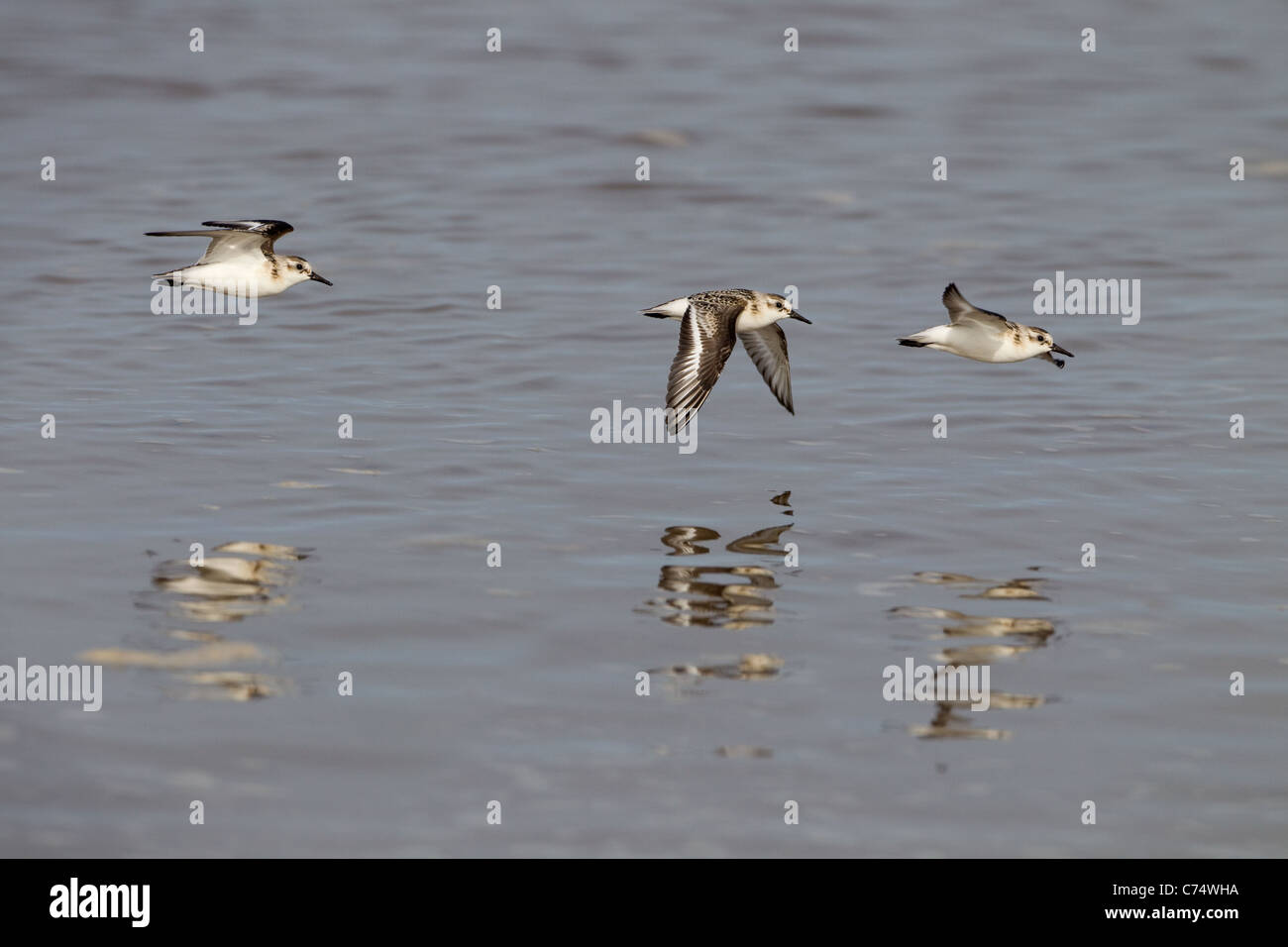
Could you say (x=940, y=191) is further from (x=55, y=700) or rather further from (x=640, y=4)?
(x=55, y=700)

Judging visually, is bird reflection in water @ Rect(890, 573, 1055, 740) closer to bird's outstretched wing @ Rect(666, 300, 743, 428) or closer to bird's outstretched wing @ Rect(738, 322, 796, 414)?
bird's outstretched wing @ Rect(666, 300, 743, 428)

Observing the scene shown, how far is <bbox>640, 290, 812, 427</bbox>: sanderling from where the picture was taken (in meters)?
12.6

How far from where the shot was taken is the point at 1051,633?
10344 mm

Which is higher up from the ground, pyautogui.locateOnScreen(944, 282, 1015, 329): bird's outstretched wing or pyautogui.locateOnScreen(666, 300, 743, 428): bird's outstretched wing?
pyautogui.locateOnScreen(944, 282, 1015, 329): bird's outstretched wing

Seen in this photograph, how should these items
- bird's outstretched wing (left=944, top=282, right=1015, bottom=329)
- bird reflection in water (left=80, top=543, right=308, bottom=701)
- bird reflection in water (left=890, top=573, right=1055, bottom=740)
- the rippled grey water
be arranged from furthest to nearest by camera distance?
bird's outstretched wing (left=944, top=282, right=1015, bottom=329), bird reflection in water (left=80, top=543, right=308, bottom=701), bird reflection in water (left=890, top=573, right=1055, bottom=740), the rippled grey water

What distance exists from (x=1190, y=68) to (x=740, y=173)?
11560 millimetres

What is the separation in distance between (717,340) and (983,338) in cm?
215

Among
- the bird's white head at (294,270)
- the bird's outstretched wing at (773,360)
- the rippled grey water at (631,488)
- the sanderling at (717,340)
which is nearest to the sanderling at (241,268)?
the bird's white head at (294,270)

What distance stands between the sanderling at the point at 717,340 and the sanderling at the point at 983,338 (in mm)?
1050

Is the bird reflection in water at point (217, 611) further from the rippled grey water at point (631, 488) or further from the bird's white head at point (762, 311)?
the bird's white head at point (762, 311)

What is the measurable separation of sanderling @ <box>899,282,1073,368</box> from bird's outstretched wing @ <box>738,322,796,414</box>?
4.79 feet

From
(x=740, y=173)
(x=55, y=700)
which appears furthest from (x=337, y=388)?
(x=740, y=173)

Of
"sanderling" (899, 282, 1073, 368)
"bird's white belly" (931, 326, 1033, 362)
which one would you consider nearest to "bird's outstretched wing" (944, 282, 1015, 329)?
"sanderling" (899, 282, 1073, 368)
